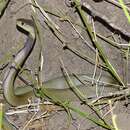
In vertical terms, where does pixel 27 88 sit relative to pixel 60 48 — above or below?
below

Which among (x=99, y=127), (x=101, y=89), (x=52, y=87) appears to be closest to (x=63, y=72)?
(x=52, y=87)

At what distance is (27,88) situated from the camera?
2.08 meters

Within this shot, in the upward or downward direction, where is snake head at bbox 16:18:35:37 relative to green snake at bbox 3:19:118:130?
upward

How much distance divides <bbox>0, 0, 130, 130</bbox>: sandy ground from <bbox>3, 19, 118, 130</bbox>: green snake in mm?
49

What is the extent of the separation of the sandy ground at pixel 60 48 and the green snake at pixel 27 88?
0.16 feet

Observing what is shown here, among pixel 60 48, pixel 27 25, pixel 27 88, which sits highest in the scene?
pixel 27 25

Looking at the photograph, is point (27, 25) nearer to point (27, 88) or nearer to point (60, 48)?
point (60, 48)

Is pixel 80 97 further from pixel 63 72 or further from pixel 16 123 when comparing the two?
pixel 16 123

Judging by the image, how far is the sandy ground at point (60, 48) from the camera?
6.48 feet

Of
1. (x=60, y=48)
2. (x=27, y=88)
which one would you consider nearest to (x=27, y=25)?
(x=60, y=48)

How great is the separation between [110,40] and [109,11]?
0.15 m

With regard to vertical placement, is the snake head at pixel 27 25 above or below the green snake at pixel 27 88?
above

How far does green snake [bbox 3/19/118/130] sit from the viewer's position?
2.02 metres

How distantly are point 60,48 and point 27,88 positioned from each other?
0.28 m
